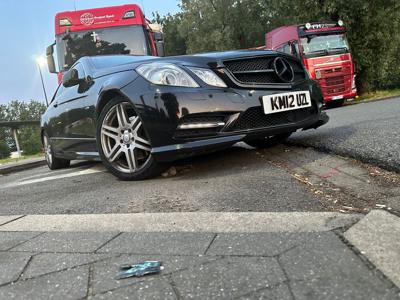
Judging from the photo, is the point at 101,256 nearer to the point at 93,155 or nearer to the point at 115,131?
the point at 115,131

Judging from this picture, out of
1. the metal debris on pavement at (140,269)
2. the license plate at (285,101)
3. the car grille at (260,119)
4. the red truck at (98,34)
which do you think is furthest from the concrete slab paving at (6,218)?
the red truck at (98,34)

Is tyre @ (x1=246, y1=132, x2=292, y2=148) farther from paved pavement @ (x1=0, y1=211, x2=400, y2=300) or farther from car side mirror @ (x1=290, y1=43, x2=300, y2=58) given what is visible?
car side mirror @ (x1=290, y1=43, x2=300, y2=58)

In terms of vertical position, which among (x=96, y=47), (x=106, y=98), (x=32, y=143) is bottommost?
(x=32, y=143)

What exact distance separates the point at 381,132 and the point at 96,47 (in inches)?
295

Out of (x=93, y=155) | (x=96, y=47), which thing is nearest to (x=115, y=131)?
(x=93, y=155)

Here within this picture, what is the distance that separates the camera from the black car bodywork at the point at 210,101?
3.71 m

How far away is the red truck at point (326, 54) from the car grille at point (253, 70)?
11452mm

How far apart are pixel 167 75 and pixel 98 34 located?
24.6ft

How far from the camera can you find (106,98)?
14.4 feet

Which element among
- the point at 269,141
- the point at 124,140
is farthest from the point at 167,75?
the point at 269,141

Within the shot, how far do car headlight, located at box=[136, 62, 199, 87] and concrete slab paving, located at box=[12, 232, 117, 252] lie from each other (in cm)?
155

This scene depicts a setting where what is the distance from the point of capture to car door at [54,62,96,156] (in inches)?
192

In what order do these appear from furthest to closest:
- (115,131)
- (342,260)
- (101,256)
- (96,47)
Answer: (96,47)
(115,131)
(101,256)
(342,260)

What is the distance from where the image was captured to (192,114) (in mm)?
3703
